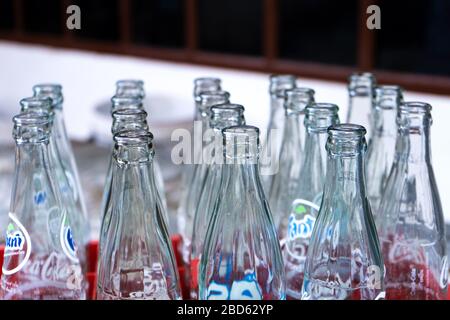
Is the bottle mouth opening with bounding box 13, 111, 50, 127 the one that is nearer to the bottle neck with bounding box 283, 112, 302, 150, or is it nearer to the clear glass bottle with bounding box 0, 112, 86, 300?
the clear glass bottle with bounding box 0, 112, 86, 300

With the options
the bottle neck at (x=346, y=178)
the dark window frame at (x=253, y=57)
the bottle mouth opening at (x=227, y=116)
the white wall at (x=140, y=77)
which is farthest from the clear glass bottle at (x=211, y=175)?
the dark window frame at (x=253, y=57)

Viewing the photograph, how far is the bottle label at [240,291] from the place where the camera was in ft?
2.14

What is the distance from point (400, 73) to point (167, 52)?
113 centimetres

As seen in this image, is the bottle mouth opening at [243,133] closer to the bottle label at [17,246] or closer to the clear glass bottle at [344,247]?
the clear glass bottle at [344,247]

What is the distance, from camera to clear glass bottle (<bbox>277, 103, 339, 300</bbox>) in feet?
2.32

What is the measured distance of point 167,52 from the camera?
10.6 ft

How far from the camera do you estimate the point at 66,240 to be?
73 cm

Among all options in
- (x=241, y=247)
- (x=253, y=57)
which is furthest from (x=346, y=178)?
(x=253, y=57)

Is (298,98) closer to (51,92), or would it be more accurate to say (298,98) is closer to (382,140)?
(382,140)

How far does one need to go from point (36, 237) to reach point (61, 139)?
22cm

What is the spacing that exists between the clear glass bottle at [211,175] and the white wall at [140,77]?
55.5 inches

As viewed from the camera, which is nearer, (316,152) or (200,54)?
(316,152)

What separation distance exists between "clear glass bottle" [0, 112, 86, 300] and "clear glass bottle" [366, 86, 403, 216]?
Result: 34 cm
